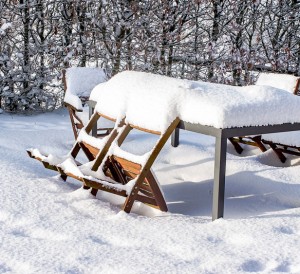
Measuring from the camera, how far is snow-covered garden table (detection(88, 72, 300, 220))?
3.89 metres

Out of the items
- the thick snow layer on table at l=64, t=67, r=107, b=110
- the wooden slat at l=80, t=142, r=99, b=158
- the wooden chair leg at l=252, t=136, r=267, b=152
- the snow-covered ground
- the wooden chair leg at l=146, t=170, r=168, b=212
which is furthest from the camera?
the thick snow layer on table at l=64, t=67, r=107, b=110

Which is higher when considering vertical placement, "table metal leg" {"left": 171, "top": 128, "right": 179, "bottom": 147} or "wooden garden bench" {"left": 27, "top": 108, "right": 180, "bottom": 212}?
"wooden garden bench" {"left": 27, "top": 108, "right": 180, "bottom": 212}

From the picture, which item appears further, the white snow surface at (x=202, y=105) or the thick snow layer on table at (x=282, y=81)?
the thick snow layer on table at (x=282, y=81)

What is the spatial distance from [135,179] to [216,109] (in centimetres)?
83

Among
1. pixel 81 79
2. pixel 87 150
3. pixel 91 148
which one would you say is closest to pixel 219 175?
pixel 91 148

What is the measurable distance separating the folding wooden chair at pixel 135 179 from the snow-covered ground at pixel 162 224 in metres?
0.12

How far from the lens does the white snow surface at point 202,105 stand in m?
3.92

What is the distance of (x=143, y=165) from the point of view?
13.4 feet

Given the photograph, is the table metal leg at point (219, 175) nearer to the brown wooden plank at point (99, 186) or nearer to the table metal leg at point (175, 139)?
the brown wooden plank at point (99, 186)

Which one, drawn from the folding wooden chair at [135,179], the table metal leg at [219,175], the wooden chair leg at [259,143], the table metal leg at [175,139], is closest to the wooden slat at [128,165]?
the folding wooden chair at [135,179]

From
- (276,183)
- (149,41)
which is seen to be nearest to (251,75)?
(149,41)

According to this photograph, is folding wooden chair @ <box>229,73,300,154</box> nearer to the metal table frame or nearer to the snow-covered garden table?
the snow-covered garden table

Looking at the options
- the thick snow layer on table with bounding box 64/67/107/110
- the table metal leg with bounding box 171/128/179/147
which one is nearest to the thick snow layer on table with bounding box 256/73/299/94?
the table metal leg with bounding box 171/128/179/147

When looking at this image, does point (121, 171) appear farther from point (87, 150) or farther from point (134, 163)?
point (87, 150)
